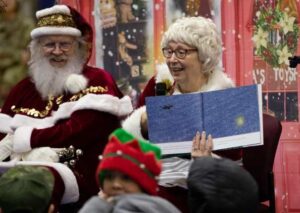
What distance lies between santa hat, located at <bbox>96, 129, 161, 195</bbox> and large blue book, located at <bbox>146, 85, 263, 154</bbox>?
838 mm

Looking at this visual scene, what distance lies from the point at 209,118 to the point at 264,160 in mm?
558

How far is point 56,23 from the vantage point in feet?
15.8

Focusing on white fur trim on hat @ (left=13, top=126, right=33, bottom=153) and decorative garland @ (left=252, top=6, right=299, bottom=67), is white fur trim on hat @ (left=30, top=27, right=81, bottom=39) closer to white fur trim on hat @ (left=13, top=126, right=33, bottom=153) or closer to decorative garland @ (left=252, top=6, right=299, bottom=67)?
white fur trim on hat @ (left=13, top=126, right=33, bottom=153)

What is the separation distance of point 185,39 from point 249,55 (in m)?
1.02

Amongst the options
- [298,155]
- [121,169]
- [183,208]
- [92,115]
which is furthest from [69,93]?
[121,169]

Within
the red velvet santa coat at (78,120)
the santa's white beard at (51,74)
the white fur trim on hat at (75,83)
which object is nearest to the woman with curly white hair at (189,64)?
the red velvet santa coat at (78,120)

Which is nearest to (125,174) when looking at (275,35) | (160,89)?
(160,89)

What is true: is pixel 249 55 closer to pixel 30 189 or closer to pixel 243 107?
pixel 243 107

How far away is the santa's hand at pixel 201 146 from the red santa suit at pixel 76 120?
0.92m

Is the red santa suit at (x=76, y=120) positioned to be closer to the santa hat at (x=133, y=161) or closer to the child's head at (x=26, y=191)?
the child's head at (x=26, y=191)

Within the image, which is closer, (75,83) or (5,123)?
(75,83)

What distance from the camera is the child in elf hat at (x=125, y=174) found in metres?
2.96

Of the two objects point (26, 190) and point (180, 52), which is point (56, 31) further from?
point (26, 190)

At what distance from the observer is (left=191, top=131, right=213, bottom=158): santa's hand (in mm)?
3854
